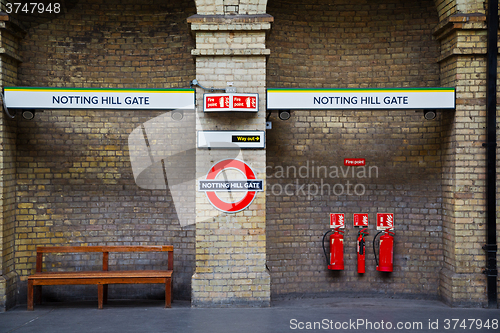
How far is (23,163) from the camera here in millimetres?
6645

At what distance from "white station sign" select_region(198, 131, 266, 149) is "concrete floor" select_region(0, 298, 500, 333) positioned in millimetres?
2531

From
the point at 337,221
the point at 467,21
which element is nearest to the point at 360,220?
the point at 337,221

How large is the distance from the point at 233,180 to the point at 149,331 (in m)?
2.43

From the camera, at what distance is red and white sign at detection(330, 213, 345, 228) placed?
692cm

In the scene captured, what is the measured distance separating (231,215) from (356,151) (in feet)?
8.63

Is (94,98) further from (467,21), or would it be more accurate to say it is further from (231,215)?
(467,21)

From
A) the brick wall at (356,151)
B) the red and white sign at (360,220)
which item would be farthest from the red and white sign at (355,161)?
the red and white sign at (360,220)

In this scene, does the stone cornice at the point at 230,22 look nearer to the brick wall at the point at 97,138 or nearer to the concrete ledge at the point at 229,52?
the concrete ledge at the point at 229,52

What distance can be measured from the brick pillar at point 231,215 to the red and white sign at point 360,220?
6.33 ft

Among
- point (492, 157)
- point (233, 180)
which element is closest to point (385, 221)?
point (492, 157)

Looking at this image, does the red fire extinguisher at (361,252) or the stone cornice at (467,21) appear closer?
the stone cornice at (467,21)

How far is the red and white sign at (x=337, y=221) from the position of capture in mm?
6922

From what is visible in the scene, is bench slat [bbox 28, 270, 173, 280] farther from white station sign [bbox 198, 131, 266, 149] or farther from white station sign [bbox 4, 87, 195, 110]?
white station sign [bbox 4, 87, 195, 110]

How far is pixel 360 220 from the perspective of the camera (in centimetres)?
693
